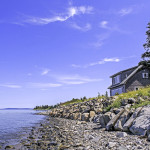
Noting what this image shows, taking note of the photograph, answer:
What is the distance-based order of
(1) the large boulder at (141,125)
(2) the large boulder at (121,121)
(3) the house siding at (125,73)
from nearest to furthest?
(1) the large boulder at (141,125), (2) the large boulder at (121,121), (3) the house siding at (125,73)

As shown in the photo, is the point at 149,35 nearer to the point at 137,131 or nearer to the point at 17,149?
the point at 137,131

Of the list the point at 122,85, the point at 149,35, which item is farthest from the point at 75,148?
the point at 149,35

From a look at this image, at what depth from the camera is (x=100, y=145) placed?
852 centimetres

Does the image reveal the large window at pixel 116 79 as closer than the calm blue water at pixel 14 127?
No

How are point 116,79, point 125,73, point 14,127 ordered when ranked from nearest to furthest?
point 14,127 < point 125,73 < point 116,79

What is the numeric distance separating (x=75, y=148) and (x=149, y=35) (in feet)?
123

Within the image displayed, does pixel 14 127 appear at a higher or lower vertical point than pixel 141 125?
lower

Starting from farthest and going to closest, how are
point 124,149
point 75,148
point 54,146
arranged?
point 54,146, point 75,148, point 124,149

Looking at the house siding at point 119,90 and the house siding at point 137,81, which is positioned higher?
the house siding at point 137,81

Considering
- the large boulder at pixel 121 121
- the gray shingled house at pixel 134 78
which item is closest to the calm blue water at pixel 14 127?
the large boulder at pixel 121 121

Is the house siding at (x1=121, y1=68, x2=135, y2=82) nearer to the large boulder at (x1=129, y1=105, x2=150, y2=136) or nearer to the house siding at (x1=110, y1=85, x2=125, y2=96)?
the house siding at (x1=110, y1=85, x2=125, y2=96)

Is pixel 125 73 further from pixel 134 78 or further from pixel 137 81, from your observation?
pixel 137 81

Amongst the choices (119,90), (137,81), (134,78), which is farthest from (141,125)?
(119,90)

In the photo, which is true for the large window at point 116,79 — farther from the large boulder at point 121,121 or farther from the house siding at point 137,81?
the large boulder at point 121,121
